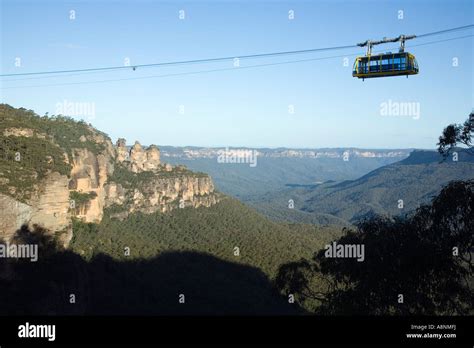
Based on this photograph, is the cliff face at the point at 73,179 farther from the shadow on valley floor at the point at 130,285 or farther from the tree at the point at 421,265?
the tree at the point at 421,265

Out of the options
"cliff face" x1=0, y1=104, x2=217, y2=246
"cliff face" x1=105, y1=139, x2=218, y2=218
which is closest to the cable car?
"cliff face" x1=0, y1=104, x2=217, y2=246

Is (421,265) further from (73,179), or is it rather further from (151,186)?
(151,186)

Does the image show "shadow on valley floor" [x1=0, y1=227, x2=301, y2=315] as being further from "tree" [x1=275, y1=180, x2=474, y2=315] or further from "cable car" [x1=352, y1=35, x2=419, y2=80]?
"cable car" [x1=352, y1=35, x2=419, y2=80]

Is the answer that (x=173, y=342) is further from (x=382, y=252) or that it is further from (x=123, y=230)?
(x=123, y=230)

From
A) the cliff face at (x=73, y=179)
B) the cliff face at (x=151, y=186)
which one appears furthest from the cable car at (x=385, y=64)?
the cliff face at (x=151, y=186)

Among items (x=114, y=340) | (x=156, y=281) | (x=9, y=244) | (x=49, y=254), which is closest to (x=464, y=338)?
(x=114, y=340)

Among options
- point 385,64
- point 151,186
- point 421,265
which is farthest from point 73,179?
point 421,265

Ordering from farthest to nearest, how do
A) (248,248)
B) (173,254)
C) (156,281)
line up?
(248,248)
(173,254)
(156,281)
